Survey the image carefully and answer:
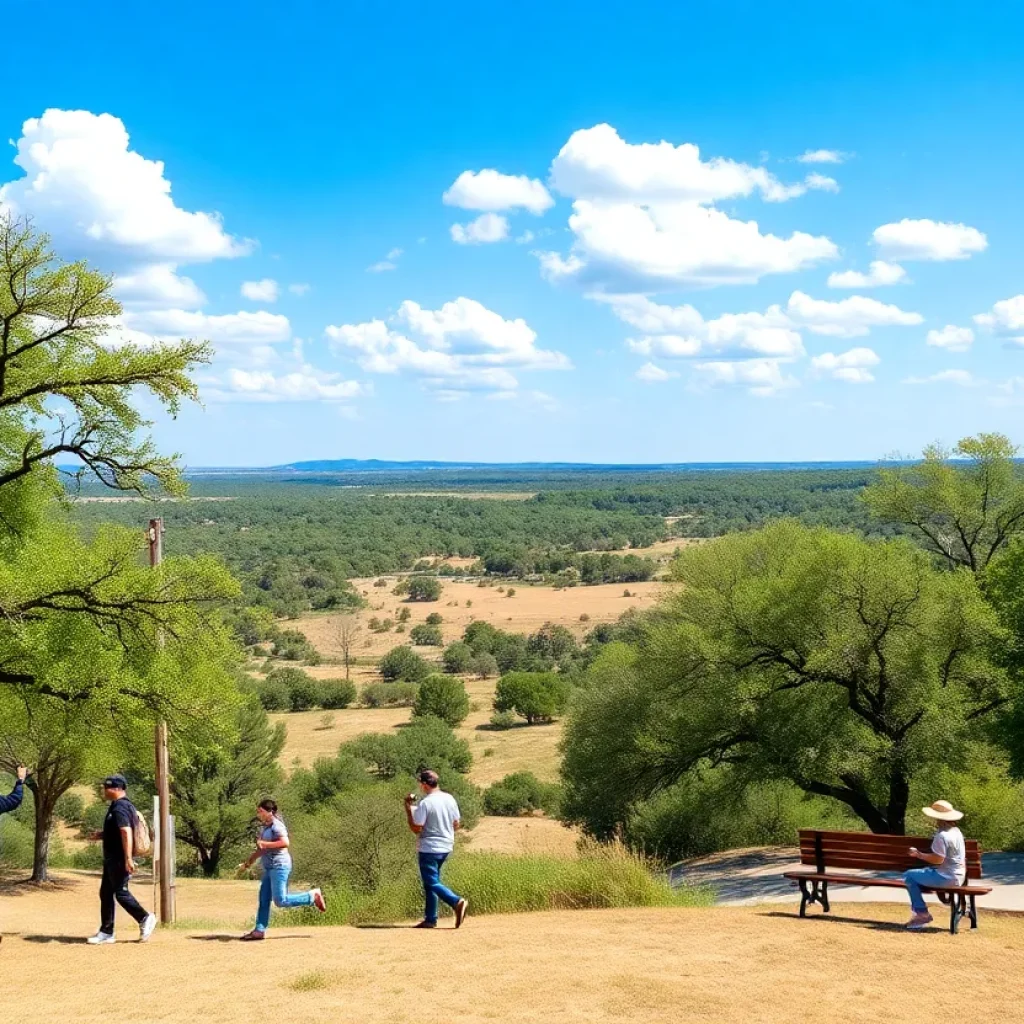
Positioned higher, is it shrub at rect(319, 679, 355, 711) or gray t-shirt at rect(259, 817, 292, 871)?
gray t-shirt at rect(259, 817, 292, 871)

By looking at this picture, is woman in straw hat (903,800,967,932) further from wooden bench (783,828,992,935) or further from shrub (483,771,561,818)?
shrub (483,771,561,818)

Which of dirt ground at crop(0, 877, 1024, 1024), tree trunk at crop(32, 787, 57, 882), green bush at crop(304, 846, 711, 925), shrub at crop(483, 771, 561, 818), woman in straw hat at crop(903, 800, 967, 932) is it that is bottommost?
shrub at crop(483, 771, 561, 818)

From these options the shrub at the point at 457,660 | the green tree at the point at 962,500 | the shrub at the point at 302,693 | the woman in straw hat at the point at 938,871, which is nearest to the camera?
the woman in straw hat at the point at 938,871

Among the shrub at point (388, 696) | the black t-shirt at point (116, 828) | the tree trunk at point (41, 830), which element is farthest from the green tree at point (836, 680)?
the shrub at point (388, 696)

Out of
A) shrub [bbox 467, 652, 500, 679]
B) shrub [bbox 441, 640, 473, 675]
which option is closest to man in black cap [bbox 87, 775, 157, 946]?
shrub [bbox 467, 652, 500, 679]

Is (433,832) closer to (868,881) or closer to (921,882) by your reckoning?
(868,881)

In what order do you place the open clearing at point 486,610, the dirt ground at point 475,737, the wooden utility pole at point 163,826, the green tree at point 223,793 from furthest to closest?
the open clearing at point 486,610
the dirt ground at point 475,737
the green tree at point 223,793
the wooden utility pole at point 163,826

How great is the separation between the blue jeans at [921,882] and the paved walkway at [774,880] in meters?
2.55

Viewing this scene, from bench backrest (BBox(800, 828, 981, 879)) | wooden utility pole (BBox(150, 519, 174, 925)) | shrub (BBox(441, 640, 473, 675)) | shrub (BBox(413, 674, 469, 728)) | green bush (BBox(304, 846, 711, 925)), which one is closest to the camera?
bench backrest (BBox(800, 828, 981, 879))

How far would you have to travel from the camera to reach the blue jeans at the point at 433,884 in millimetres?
10984

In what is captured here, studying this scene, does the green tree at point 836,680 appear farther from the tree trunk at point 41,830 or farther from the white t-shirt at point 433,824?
the tree trunk at point 41,830

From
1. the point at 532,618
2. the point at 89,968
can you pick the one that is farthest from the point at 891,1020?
the point at 532,618

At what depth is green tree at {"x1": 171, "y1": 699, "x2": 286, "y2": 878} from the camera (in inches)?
1384

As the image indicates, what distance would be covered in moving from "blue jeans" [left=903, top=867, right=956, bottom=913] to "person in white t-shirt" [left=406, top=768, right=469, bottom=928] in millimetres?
4563
